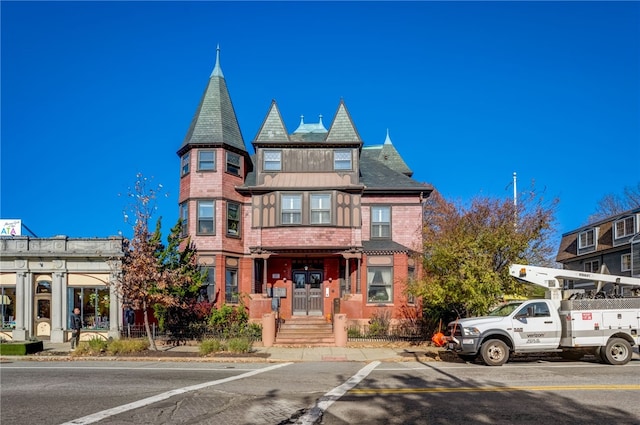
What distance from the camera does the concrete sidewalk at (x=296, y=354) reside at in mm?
17844

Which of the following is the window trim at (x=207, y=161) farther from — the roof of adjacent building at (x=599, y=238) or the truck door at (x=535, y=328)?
the roof of adjacent building at (x=599, y=238)

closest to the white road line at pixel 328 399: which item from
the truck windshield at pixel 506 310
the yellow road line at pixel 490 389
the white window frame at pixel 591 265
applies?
the yellow road line at pixel 490 389

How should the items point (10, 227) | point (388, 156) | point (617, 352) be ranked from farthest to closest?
1. point (388, 156)
2. point (10, 227)
3. point (617, 352)

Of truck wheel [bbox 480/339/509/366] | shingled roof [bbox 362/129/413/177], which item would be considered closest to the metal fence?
truck wheel [bbox 480/339/509/366]

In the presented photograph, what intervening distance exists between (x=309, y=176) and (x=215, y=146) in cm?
485

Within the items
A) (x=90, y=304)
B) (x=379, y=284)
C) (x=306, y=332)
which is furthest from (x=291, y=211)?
(x=90, y=304)

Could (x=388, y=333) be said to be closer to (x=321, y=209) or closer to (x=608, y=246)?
(x=321, y=209)

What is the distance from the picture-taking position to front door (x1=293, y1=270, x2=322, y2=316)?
26.8 m

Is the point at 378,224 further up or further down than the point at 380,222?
further down

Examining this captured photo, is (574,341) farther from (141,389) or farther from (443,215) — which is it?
(443,215)

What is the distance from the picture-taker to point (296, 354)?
63.1 ft

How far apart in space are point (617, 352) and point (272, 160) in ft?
56.3

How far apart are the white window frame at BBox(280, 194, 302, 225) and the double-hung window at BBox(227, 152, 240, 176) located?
9.42ft

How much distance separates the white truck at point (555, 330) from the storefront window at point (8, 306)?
64.5ft
